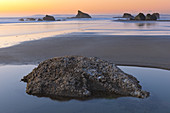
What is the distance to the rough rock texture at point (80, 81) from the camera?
459cm

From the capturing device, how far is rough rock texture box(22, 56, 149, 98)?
15.0 feet

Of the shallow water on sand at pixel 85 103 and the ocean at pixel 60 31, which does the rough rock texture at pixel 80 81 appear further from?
the ocean at pixel 60 31

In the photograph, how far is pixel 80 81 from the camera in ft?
15.6

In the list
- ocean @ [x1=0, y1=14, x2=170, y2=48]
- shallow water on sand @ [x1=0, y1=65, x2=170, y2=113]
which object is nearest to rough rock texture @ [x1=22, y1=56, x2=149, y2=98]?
shallow water on sand @ [x1=0, y1=65, x2=170, y2=113]

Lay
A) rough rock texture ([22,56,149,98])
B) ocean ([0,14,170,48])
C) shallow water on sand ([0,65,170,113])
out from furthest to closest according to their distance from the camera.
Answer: ocean ([0,14,170,48])
rough rock texture ([22,56,149,98])
shallow water on sand ([0,65,170,113])

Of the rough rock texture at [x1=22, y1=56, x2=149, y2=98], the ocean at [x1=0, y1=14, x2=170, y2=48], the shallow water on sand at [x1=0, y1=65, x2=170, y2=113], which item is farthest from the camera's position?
the ocean at [x1=0, y1=14, x2=170, y2=48]

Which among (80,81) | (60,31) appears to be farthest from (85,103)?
(60,31)

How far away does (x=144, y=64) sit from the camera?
7.23 m

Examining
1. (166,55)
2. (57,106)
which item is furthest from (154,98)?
(166,55)

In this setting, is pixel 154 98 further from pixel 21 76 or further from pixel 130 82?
pixel 21 76

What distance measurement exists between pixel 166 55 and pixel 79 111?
231 inches

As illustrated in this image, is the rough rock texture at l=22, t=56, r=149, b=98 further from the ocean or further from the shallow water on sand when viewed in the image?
the ocean

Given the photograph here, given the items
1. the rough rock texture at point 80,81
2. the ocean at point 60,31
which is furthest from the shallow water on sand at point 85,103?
the ocean at point 60,31

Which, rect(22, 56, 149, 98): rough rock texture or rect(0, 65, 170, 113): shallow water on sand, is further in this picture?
rect(22, 56, 149, 98): rough rock texture
